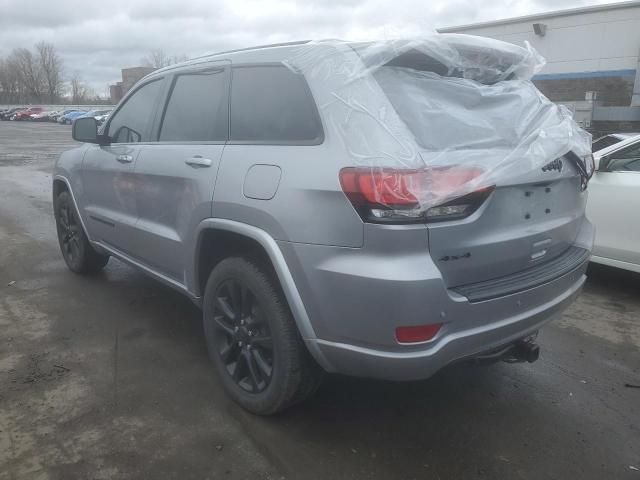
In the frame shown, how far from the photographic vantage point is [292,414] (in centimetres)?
294

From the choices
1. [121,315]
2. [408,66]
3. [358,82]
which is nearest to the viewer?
[358,82]

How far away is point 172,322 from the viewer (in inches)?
165

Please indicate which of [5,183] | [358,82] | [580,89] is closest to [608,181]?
[358,82]

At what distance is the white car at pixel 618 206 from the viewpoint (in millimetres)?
4699

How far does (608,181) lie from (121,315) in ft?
13.7

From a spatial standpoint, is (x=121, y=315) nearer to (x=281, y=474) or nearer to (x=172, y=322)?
(x=172, y=322)

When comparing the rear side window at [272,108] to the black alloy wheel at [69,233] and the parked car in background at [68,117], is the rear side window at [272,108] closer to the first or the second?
the black alloy wheel at [69,233]

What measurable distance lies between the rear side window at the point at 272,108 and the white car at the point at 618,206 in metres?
3.36

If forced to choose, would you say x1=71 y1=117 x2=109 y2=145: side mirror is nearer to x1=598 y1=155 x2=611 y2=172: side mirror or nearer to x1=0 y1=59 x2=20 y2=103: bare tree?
x1=598 y1=155 x2=611 y2=172: side mirror

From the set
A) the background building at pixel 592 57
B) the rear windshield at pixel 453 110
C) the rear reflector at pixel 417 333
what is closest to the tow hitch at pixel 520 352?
the rear reflector at pixel 417 333

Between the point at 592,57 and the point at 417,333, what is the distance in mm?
23599

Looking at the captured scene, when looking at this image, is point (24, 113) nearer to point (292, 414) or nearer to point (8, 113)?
point (8, 113)

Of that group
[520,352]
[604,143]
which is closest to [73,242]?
[520,352]

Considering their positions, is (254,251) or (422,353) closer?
(422,353)
